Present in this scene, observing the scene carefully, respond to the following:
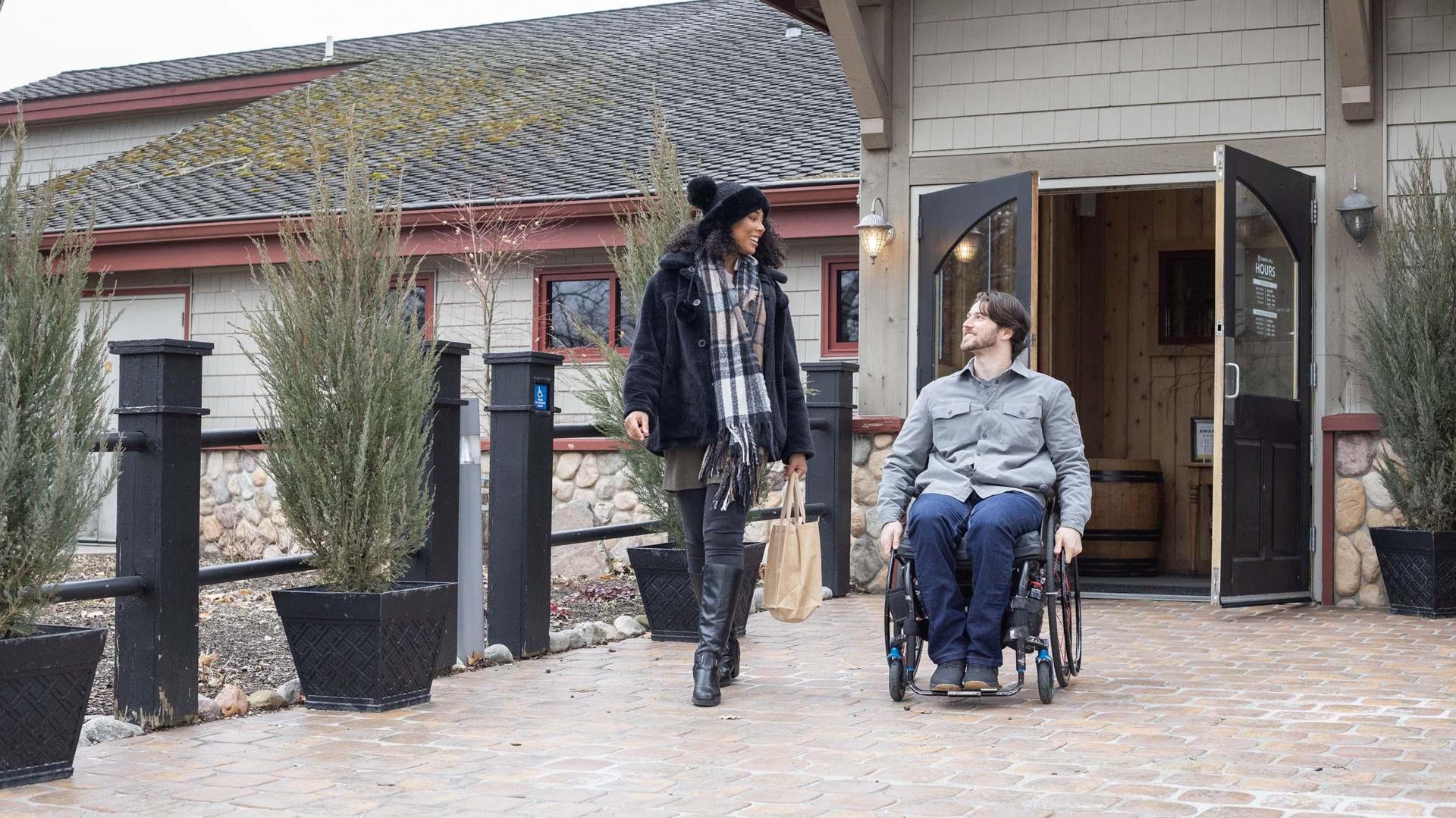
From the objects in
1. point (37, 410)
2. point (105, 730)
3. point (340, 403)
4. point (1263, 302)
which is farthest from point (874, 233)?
point (37, 410)

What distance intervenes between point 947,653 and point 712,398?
3.54ft

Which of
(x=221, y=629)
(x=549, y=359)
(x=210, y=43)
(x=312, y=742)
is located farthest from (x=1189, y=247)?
(x=210, y=43)

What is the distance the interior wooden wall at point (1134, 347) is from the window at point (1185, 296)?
Answer: 0.17 feet

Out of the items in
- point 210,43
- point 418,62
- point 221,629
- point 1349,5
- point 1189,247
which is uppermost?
point 210,43

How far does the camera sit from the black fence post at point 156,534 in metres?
4.36

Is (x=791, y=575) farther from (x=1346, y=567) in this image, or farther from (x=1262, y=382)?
(x=1346, y=567)

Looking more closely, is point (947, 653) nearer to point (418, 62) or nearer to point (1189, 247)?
point (1189, 247)

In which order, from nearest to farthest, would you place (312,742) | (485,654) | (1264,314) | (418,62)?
(312,742), (485,654), (1264,314), (418,62)

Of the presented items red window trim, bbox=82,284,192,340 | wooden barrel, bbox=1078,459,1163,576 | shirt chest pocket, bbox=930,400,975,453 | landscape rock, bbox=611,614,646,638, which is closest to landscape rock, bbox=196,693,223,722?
landscape rock, bbox=611,614,646,638

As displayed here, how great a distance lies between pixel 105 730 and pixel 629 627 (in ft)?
9.07

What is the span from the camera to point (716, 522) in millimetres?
4953

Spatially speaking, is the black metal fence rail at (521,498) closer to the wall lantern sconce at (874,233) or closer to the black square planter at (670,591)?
the black square planter at (670,591)

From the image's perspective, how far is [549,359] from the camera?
5.91 metres

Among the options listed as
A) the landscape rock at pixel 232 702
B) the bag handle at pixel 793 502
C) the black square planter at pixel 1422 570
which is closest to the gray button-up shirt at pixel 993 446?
the bag handle at pixel 793 502
